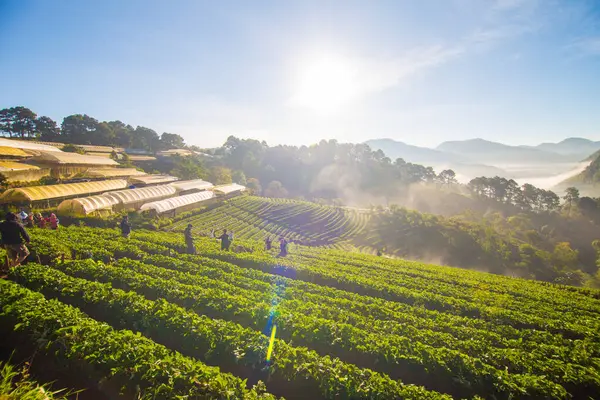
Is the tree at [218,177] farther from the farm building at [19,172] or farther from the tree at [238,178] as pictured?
the farm building at [19,172]

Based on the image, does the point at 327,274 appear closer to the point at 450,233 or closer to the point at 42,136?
the point at 450,233

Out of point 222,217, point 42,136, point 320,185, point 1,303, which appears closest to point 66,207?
point 222,217

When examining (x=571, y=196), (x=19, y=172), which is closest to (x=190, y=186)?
(x=19, y=172)

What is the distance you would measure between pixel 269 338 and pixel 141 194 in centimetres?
4111

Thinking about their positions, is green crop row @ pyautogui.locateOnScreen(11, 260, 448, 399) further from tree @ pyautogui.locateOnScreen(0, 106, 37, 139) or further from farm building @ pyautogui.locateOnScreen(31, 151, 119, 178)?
tree @ pyautogui.locateOnScreen(0, 106, 37, 139)

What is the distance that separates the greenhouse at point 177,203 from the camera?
3922cm

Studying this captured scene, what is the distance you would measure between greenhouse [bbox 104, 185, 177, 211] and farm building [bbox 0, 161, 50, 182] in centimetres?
1126

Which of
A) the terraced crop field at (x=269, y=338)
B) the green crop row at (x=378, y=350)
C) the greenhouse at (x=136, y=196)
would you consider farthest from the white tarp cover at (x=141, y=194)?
the green crop row at (x=378, y=350)

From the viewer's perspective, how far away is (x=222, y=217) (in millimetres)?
49281

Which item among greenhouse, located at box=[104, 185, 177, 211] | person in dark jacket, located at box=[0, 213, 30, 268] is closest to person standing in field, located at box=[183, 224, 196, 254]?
person in dark jacket, located at box=[0, 213, 30, 268]

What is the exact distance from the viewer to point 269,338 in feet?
28.2

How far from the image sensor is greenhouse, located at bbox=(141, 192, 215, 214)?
3922cm

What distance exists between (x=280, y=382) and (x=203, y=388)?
260cm

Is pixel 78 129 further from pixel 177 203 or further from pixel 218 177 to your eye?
pixel 177 203
